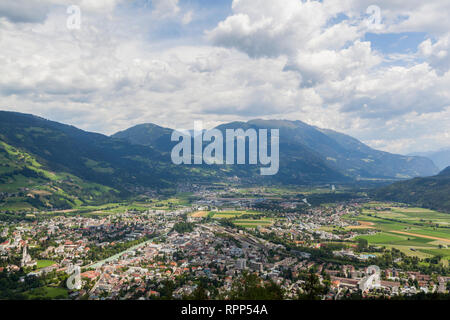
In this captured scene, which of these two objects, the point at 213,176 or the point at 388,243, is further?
the point at 213,176

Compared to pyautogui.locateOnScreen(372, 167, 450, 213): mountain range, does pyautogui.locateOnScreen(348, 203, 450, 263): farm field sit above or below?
below

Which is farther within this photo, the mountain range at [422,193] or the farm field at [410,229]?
the mountain range at [422,193]

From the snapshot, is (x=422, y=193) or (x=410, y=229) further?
(x=422, y=193)

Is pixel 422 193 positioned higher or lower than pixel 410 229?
higher

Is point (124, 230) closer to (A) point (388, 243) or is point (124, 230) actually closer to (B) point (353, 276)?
(B) point (353, 276)

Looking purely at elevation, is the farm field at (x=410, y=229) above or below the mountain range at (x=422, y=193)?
below

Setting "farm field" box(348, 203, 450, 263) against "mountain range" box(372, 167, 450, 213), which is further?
"mountain range" box(372, 167, 450, 213)
